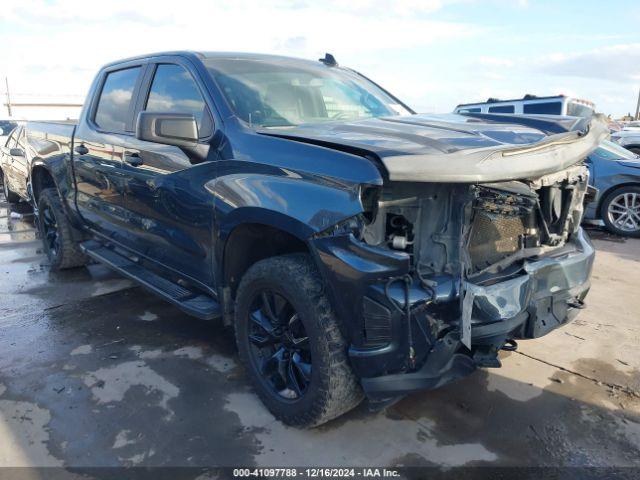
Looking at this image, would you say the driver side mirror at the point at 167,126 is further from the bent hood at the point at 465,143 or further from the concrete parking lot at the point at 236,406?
the concrete parking lot at the point at 236,406

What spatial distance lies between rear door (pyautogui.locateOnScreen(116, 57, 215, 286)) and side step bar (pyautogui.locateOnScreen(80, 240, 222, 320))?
0.46ft

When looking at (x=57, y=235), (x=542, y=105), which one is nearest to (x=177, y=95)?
(x=57, y=235)

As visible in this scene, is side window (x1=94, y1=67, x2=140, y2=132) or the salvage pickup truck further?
side window (x1=94, y1=67, x2=140, y2=132)

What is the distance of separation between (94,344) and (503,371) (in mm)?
2904

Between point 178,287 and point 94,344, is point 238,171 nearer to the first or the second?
point 178,287

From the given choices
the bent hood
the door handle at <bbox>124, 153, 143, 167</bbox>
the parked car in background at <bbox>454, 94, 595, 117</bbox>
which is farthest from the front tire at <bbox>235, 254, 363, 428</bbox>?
the parked car in background at <bbox>454, 94, 595, 117</bbox>

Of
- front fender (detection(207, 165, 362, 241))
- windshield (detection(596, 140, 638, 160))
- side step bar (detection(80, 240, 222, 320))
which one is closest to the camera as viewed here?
front fender (detection(207, 165, 362, 241))

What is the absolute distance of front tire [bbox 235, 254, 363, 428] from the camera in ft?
7.77

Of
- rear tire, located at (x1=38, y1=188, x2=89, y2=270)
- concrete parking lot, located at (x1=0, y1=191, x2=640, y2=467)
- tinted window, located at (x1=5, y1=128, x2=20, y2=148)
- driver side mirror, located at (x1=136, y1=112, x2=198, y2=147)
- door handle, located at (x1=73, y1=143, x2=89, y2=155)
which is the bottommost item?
concrete parking lot, located at (x1=0, y1=191, x2=640, y2=467)

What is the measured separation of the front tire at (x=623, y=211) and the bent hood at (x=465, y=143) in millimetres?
5141

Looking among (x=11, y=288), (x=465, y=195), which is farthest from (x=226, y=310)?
(x=11, y=288)

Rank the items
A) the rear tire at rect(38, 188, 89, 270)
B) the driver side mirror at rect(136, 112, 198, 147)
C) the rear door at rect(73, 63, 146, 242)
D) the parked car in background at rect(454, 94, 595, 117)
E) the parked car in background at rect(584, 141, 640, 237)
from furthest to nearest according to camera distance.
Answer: the parked car in background at rect(454, 94, 595, 117)
the parked car in background at rect(584, 141, 640, 237)
the rear tire at rect(38, 188, 89, 270)
the rear door at rect(73, 63, 146, 242)
the driver side mirror at rect(136, 112, 198, 147)

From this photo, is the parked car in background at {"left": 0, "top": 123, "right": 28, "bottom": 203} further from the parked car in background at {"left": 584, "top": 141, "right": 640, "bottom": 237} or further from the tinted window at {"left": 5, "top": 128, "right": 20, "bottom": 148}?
the parked car in background at {"left": 584, "top": 141, "right": 640, "bottom": 237}

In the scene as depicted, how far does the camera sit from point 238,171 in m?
2.71
